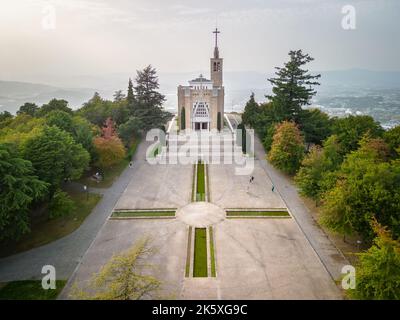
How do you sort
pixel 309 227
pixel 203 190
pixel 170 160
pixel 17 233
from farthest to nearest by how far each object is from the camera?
pixel 170 160
pixel 203 190
pixel 309 227
pixel 17 233

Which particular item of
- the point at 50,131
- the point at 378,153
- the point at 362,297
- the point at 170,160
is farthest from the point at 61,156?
the point at 378,153

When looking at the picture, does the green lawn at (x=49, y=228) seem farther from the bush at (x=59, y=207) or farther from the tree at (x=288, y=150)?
the tree at (x=288, y=150)

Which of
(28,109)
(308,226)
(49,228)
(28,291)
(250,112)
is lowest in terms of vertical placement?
(28,291)

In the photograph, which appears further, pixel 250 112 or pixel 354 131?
pixel 250 112

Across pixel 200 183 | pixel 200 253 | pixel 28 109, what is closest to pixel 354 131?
pixel 200 183

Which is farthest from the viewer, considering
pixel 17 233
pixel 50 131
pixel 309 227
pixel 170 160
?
pixel 170 160

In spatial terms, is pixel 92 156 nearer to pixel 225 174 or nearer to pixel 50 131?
pixel 50 131

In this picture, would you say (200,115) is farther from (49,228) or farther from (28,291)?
(28,291)
